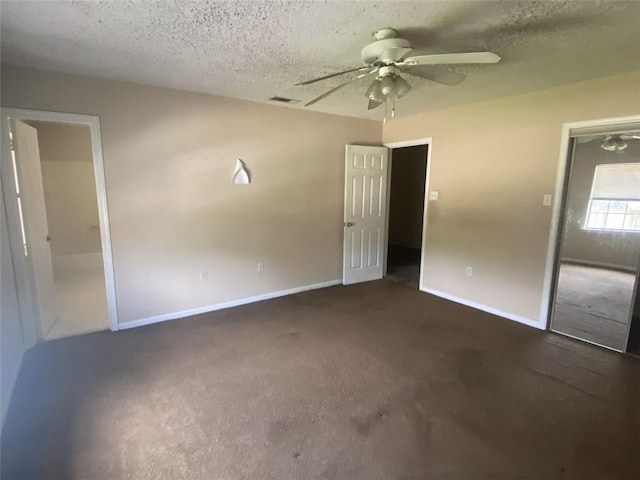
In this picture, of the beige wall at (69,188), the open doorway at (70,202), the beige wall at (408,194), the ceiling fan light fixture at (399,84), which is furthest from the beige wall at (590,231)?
the beige wall at (69,188)

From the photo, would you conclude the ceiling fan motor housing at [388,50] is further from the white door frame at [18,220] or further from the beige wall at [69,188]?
the beige wall at [69,188]

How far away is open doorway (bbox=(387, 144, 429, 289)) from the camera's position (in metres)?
7.61

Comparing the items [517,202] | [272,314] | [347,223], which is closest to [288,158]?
[347,223]

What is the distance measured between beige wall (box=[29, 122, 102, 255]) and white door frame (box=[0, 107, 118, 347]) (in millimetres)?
2957

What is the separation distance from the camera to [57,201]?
5660 millimetres

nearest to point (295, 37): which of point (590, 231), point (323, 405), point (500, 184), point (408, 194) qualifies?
point (323, 405)

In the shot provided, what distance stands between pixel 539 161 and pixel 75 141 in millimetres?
6938

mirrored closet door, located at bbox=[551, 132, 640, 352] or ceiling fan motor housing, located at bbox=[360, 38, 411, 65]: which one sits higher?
ceiling fan motor housing, located at bbox=[360, 38, 411, 65]

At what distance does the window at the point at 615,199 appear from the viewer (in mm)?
2939

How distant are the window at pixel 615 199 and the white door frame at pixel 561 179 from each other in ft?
0.84

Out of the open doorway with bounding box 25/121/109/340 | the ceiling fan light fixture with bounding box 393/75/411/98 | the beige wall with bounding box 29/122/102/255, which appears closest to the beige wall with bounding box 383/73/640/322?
the ceiling fan light fixture with bounding box 393/75/411/98

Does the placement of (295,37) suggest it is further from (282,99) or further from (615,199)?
(615,199)

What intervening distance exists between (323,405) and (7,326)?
244 centimetres

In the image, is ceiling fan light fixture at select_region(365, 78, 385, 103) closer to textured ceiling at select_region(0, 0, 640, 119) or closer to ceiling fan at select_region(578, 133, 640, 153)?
textured ceiling at select_region(0, 0, 640, 119)
